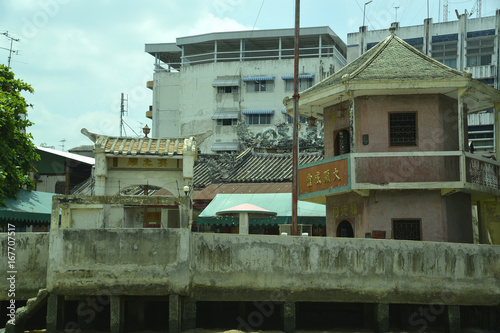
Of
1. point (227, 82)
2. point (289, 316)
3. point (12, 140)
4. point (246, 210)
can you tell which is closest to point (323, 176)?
point (246, 210)

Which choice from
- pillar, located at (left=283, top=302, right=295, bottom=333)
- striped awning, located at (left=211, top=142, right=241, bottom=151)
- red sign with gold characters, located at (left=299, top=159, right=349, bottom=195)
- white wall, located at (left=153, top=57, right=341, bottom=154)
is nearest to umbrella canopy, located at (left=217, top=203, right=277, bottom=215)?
red sign with gold characters, located at (left=299, top=159, right=349, bottom=195)

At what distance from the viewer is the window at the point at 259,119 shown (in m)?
51.4

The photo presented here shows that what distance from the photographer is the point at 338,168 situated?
1891cm

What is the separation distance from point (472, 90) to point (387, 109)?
8.63ft

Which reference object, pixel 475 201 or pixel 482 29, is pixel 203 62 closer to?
pixel 482 29

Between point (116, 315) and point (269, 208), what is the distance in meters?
10.0

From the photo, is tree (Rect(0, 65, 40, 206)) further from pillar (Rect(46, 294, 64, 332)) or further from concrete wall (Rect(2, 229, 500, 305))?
pillar (Rect(46, 294, 64, 332))

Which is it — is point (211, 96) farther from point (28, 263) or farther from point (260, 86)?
point (28, 263)

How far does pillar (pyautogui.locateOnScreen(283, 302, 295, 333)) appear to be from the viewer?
14992 millimetres

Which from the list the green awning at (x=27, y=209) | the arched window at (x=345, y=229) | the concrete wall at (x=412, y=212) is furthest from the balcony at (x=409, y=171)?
the green awning at (x=27, y=209)

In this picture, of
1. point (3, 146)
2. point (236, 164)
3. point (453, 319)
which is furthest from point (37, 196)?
point (453, 319)

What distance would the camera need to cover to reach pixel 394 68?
1933 centimetres

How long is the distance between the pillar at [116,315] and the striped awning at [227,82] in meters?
38.4

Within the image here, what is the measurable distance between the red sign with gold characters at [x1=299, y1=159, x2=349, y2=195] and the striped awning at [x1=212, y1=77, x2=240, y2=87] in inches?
1242
